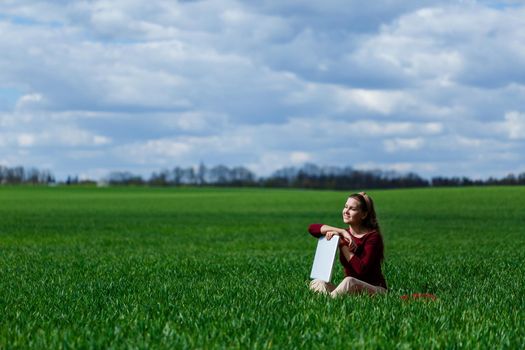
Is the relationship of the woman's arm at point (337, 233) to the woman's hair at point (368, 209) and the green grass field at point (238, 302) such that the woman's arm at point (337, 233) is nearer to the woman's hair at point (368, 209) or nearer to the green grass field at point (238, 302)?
the woman's hair at point (368, 209)

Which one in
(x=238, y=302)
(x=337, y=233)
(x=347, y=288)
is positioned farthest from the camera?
(x=347, y=288)

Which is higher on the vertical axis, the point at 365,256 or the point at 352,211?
the point at 352,211

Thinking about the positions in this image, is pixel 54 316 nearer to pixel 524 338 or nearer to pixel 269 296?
pixel 269 296

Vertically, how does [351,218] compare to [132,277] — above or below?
above

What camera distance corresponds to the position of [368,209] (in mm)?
11352

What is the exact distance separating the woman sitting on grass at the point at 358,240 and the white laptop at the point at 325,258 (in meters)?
0.14

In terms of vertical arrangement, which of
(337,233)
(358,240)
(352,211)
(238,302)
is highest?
(352,211)

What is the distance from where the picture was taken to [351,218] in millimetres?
11258

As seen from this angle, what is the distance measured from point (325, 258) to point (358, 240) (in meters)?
0.55

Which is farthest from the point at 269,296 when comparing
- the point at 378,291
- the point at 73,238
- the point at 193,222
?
the point at 193,222

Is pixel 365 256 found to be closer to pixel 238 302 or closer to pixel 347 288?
pixel 347 288

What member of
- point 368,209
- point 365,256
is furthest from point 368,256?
point 368,209

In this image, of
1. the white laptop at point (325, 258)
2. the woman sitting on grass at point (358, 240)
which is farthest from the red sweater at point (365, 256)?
the white laptop at point (325, 258)

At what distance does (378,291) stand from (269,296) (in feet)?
5.20
